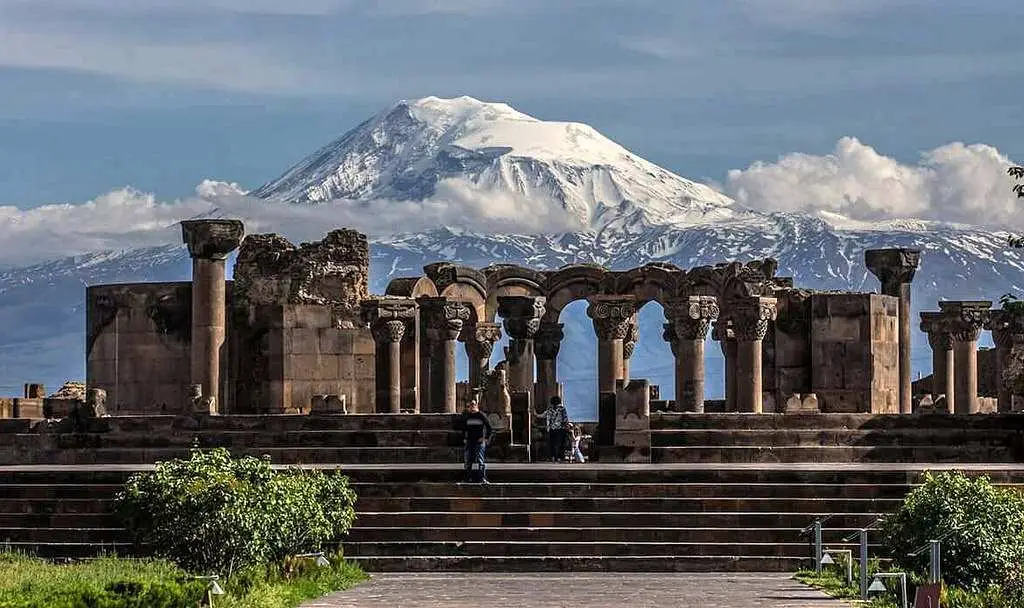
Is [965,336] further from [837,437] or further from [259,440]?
[259,440]

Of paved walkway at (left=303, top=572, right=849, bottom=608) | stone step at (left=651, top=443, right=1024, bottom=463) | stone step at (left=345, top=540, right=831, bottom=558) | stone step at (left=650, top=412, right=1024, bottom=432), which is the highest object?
stone step at (left=650, top=412, right=1024, bottom=432)

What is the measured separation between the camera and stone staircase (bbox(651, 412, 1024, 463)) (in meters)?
38.3

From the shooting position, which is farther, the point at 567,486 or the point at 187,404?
the point at 187,404

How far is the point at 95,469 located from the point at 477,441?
5.73 metres

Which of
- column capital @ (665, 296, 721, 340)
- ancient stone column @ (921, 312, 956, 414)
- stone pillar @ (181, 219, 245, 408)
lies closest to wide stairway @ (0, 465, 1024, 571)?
stone pillar @ (181, 219, 245, 408)

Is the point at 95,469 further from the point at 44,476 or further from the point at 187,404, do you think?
the point at 187,404

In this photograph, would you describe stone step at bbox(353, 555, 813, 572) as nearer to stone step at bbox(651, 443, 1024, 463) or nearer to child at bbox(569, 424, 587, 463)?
stone step at bbox(651, 443, 1024, 463)

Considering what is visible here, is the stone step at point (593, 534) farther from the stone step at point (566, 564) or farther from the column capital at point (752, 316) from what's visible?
the column capital at point (752, 316)

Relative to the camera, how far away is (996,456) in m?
38.6

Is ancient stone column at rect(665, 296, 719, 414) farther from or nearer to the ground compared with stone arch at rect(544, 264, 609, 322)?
nearer to the ground

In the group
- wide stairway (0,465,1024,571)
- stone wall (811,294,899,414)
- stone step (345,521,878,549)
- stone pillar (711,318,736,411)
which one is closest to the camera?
wide stairway (0,465,1024,571)

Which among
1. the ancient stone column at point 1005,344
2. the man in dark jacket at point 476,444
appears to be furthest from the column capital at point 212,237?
the ancient stone column at point 1005,344

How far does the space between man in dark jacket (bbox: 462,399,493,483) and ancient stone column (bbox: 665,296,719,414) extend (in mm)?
16432

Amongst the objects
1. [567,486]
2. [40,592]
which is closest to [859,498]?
[567,486]
